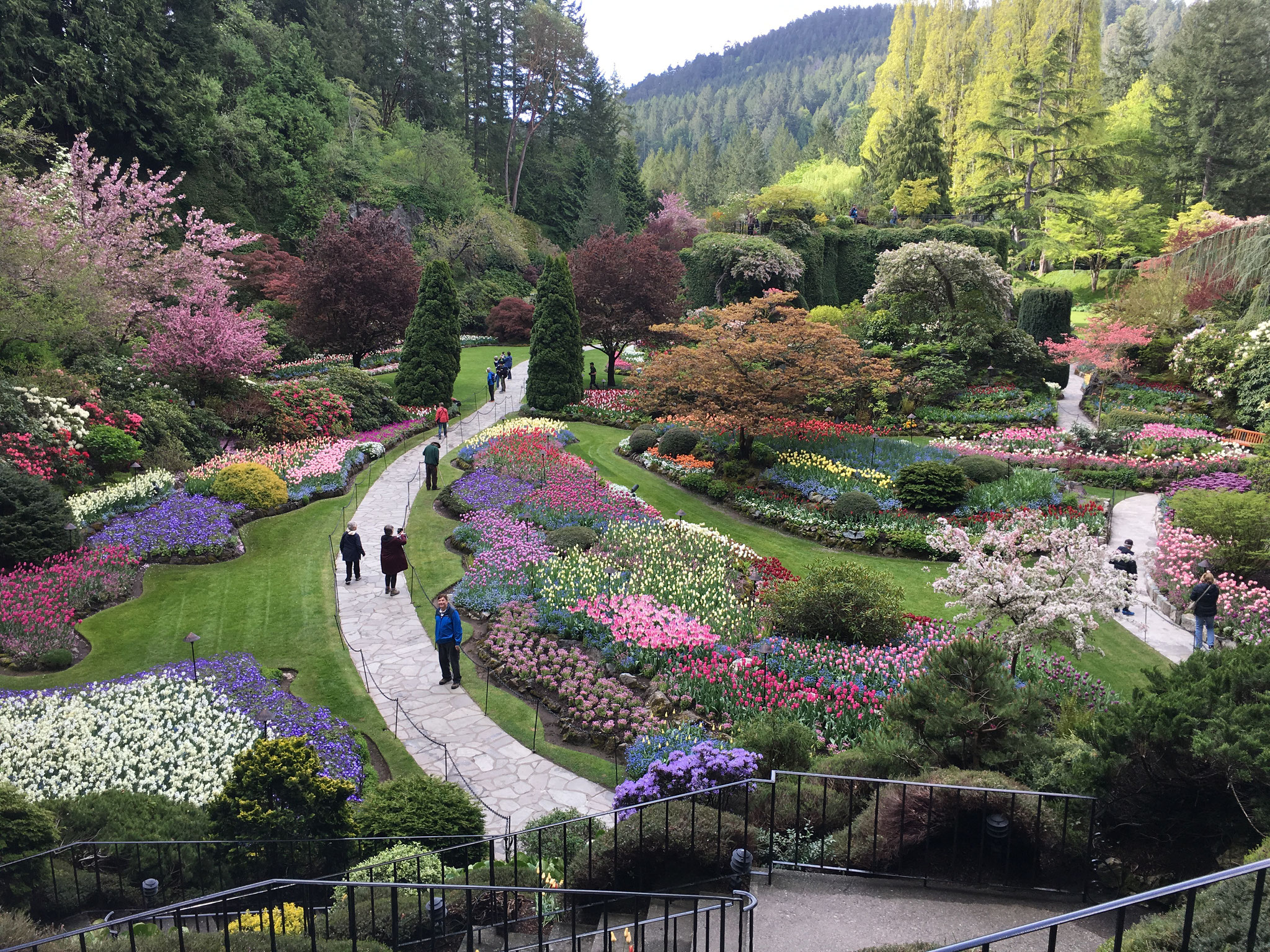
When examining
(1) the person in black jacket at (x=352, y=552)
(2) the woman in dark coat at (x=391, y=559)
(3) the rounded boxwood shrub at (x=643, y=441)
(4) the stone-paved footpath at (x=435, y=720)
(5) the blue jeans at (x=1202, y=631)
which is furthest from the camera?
(3) the rounded boxwood shrub at (x=643, y=441)

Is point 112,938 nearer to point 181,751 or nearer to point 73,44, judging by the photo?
point 181,751

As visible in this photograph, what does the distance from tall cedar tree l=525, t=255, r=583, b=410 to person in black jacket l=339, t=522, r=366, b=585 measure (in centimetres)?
1302

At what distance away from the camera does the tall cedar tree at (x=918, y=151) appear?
1731 inches

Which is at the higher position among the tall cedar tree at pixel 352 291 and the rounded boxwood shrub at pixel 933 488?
the tall cedar tree at pixel 352 291

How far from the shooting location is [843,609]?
11.2 meters

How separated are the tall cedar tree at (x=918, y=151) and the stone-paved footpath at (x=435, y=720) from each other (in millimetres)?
39405

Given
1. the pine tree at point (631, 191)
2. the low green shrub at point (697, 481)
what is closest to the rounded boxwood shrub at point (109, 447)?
the low green shrub at point (697, 481)

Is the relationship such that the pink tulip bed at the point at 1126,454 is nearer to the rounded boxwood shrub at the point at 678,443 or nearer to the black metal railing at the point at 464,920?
the rounded boxwood shrub at the point at 678,443

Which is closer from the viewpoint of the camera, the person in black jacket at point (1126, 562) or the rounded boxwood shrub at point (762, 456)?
the person in black jacket at point (1126, 562)

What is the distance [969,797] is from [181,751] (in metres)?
8.01

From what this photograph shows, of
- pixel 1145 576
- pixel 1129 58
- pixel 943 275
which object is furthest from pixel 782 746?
pixel 1129 58

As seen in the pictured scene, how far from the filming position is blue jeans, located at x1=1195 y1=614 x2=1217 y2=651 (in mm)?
11305

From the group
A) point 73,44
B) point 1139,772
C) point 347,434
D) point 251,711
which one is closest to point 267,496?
point 347,434

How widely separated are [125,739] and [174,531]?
6276mm
